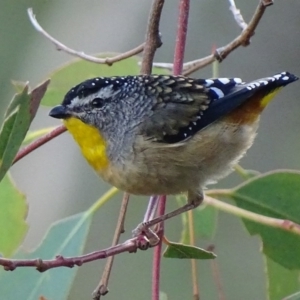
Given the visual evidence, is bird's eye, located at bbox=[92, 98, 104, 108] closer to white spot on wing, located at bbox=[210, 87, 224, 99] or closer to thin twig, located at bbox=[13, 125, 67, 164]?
thin twig, located at bbox=[13, 125, 67, 164]

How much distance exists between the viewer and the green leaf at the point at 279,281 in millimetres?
1427

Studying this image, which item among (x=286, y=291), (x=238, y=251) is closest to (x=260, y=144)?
(x=238, y=251)

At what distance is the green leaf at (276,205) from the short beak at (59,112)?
0.39 meters

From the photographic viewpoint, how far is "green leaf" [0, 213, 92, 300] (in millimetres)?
1396

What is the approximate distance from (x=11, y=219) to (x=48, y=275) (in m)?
0.14

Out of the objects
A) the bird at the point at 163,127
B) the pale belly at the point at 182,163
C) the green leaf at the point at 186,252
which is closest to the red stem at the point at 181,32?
the bird at the point at 163,127

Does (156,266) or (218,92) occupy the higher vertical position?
(218,92)

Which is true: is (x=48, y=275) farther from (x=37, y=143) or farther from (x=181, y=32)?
(x=181, y=32)

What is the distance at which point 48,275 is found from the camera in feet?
4.64

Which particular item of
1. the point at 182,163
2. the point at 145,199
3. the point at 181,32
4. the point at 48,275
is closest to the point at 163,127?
the point at 182,163

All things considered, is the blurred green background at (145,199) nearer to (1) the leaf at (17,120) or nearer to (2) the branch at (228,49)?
(2) the branch at (228,49)

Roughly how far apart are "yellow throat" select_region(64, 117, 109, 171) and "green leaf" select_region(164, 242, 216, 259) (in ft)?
0.79

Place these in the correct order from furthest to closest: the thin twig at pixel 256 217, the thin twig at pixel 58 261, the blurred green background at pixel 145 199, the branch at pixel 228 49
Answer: the blurred green background at pixel 145 199 → the branch at pixel 228 49 → the thin twig at pixel 256 217 → the thin twig at pixel 58 261

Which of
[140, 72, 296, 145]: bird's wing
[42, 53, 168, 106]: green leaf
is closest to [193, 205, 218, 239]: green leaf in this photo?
[140, 72, 296, 145]: bird's wing
